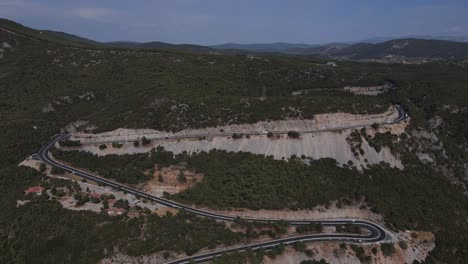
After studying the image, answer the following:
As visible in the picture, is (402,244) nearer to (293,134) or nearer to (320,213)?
(320,213)

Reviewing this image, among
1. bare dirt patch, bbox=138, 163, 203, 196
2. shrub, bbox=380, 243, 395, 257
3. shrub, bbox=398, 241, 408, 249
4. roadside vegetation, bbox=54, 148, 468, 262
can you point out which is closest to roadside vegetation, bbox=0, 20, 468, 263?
roadside vegetation, bbox=54, 148, 468, 262

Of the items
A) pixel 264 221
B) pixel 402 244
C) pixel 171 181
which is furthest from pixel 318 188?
pixel 171 181

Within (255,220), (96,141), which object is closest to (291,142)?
(255,220)

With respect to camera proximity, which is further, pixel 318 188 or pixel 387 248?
pixel 318 188

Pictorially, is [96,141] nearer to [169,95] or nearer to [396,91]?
[169,95]

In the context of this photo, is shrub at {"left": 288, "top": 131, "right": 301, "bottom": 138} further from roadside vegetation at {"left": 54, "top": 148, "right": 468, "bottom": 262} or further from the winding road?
the winding road

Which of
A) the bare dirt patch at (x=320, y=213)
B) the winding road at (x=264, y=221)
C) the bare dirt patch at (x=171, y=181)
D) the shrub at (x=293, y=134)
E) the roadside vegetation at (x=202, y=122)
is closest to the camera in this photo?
the winding road at (x=264, y=221)

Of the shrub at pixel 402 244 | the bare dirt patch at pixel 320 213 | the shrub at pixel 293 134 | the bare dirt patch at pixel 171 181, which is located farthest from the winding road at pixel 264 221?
the shrub at pixel 293 134

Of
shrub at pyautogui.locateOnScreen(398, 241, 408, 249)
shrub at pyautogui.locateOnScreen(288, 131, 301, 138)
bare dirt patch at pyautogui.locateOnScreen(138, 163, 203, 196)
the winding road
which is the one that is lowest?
shrub at pyautogui.locateOnScreen(398, 241, 408, 249)

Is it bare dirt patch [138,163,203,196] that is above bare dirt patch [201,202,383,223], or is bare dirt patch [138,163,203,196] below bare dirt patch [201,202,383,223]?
above

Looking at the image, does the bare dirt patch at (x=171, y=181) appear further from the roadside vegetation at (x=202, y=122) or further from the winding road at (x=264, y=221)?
the roadside vegetation at (x=202, y=122)

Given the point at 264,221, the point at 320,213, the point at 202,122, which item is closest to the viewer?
the point at 264,221
